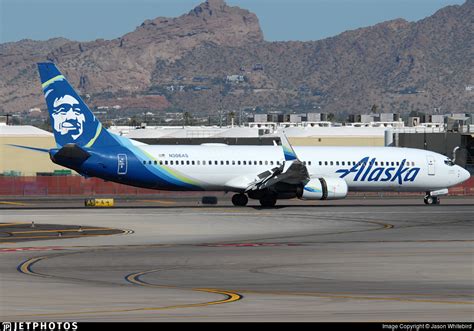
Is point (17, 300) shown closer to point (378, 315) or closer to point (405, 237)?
point (378, 315)

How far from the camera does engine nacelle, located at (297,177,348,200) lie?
198 feet

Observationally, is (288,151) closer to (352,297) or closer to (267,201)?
(267,201)

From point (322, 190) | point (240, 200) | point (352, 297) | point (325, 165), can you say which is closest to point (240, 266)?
point (352, 297)

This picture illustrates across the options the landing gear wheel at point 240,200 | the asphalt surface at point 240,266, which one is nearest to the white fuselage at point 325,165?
the landing gear wheel at point 240,200

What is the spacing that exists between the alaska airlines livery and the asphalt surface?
3362mm

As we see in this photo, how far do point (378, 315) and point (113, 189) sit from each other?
70841 mm

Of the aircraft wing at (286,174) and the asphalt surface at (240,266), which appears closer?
the asphalt surface at (240,266)

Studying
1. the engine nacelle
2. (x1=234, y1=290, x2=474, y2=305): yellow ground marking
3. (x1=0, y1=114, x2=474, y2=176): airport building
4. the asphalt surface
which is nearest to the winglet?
the engine nacelle

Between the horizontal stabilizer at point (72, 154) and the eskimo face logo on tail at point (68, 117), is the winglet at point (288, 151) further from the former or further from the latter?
the eskimo face logo on tail at point (68, 117)

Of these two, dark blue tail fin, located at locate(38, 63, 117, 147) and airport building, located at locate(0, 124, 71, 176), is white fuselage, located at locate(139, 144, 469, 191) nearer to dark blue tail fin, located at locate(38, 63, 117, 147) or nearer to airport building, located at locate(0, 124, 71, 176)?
dark blue tail fin, located at locate(38, 63, 117, 147)

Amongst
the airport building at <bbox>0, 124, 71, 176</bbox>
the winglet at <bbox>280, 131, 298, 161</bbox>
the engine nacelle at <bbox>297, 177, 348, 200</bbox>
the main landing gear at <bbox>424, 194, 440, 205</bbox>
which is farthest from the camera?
the airport building at <bbox>0, 124, 71, 176</bbox>

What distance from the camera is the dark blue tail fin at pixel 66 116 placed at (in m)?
60.4

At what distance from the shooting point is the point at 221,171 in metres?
62.4

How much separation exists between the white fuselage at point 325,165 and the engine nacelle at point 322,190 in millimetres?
3121
